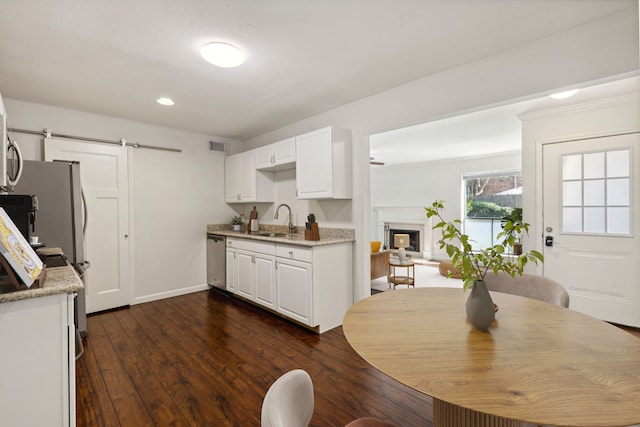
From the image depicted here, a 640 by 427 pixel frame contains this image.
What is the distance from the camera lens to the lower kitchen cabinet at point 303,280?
119 inches

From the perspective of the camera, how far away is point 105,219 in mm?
3684

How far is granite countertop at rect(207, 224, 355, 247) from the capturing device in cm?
314

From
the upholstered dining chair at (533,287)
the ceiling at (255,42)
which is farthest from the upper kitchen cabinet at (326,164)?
the upholstered dining chair at (533,287)

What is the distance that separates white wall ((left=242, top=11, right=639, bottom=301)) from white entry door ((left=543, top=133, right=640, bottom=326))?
1.68m

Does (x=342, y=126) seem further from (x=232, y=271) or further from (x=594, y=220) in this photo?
(x=594, y=220)

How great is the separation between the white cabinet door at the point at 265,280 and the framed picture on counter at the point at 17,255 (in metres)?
2.15

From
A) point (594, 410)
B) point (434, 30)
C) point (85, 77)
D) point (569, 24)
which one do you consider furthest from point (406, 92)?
point (85, 77)

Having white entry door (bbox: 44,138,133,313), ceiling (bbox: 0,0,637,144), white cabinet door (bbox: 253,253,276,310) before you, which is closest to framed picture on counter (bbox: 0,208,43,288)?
ceiling (bbox: 0,0,637,144)

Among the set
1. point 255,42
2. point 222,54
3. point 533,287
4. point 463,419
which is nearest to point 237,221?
point 222,54

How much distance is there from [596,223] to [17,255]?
4.70 m

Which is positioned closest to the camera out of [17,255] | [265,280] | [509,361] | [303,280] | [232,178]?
[509,361]

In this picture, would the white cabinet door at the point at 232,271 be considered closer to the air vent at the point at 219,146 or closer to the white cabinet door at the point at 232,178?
the white cabinet door at the point at 232,178

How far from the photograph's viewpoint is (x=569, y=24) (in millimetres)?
1929

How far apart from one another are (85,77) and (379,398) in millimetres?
3531
